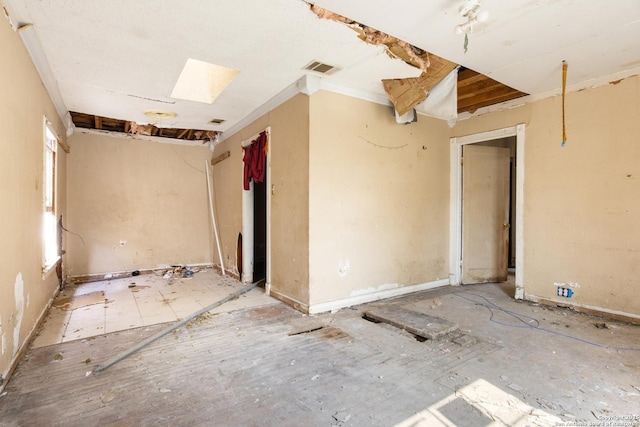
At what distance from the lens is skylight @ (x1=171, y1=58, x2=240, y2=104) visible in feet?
13.2

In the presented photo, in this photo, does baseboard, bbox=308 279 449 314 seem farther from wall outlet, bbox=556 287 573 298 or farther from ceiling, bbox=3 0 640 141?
ceiling, bbox=3 0 640 141

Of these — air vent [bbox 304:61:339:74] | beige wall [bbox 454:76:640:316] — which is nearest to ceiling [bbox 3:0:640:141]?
air vent [bbox 304:61:339:74]

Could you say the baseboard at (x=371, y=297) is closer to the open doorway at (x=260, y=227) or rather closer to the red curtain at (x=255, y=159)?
the red curtain at (x=255, y=159)

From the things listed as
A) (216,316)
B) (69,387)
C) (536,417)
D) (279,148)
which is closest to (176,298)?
(216,316)

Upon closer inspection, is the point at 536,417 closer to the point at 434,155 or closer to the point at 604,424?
the point at 604,424

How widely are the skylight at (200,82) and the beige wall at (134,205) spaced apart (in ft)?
8.37

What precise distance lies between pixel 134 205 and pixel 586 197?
23.4 ft

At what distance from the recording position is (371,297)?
412cm

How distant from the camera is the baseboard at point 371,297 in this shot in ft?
12.1

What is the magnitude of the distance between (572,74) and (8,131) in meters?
5.32

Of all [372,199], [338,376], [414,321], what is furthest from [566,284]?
[338,376]

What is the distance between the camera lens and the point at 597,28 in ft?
8.53

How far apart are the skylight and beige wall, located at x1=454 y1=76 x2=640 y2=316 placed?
4.03 meters

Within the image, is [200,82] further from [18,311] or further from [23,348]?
[23,348]
